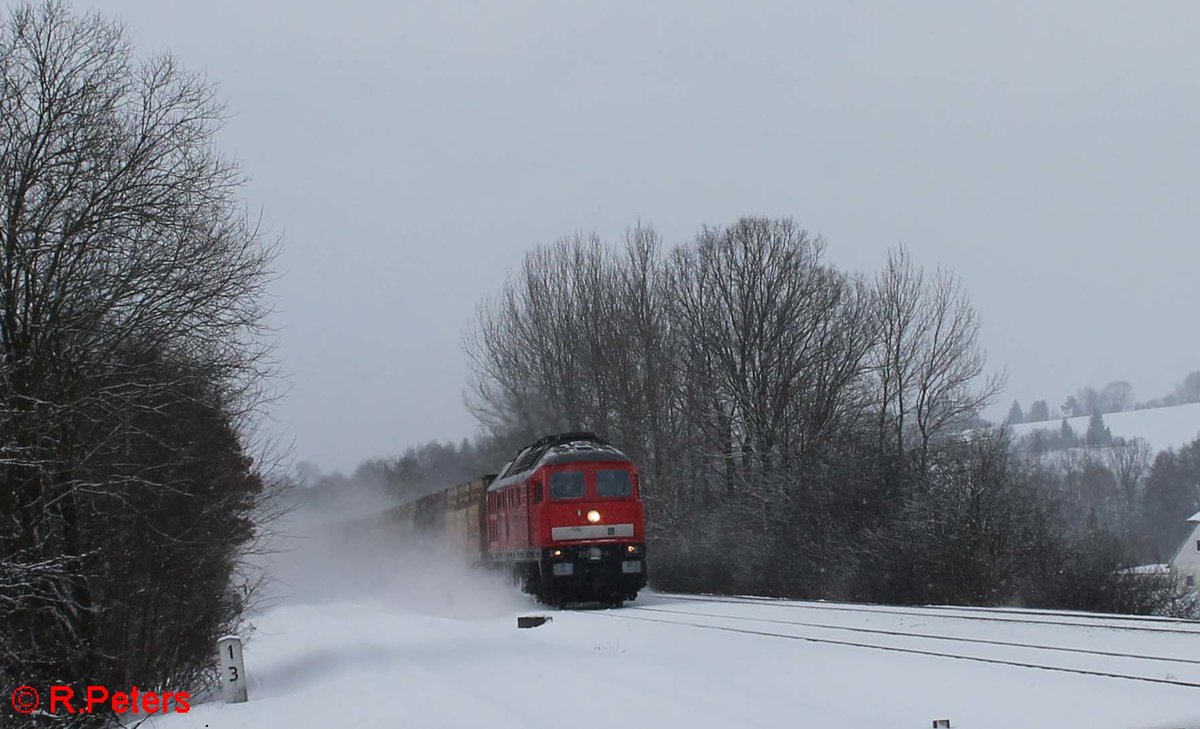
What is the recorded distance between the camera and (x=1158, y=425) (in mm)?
171875

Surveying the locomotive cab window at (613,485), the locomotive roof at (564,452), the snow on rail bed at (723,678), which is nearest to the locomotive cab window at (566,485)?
the locomotive roof at (564,452)

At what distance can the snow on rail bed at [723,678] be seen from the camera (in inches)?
405

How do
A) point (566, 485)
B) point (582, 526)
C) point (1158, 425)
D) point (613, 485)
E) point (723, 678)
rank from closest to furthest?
point (723, 678) < point (582, 526) < point (566, 485) < point (613, 485) < point (1158, 425)

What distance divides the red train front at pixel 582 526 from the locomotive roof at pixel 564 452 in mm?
26

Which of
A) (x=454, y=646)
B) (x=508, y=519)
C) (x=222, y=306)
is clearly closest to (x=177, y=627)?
(x=454, y=646)

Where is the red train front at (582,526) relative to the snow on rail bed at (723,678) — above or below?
above

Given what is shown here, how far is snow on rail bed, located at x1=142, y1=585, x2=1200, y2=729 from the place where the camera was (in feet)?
33.7

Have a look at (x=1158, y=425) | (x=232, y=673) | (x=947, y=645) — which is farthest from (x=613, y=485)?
(x=1158, y=425)
